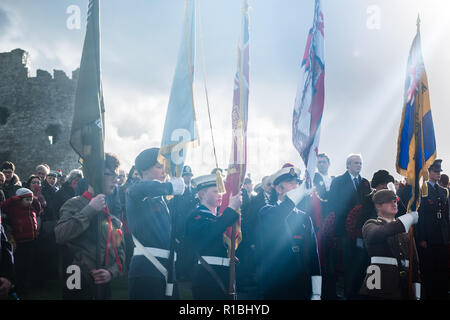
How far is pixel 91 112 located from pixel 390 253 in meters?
3.22

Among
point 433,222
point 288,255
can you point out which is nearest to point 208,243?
point 288,255

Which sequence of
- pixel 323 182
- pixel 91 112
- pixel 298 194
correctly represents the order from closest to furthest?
pixel 91 112
pixel 298 194
pixel 323 182

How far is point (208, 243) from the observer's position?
357 cm

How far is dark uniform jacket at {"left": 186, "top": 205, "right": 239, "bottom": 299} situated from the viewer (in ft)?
11.5

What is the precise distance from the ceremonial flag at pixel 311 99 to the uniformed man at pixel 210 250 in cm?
105

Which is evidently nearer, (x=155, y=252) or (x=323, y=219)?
(x=155, y=252)

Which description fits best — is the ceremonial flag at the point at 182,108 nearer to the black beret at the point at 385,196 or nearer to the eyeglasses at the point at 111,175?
the eyeglasses at the point at 111,175

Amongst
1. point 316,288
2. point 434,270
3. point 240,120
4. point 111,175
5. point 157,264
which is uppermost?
point 240,120

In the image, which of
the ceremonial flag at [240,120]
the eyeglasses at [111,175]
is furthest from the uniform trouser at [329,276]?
the eyeglasses at [111,175]

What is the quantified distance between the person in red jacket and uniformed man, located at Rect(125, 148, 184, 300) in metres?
3.13

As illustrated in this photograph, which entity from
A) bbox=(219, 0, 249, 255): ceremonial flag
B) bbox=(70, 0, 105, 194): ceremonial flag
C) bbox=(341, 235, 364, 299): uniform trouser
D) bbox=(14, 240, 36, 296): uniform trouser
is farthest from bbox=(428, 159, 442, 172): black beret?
bbox=(14, 240, 36, 296): uniform trouser

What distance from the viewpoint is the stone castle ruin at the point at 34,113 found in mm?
23422

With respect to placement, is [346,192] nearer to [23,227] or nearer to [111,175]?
[111,175]
